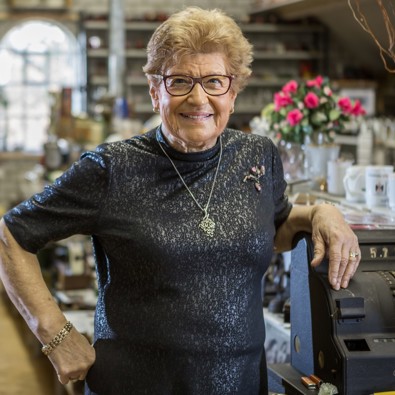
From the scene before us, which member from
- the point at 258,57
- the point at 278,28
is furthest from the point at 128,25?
the point at 278,28

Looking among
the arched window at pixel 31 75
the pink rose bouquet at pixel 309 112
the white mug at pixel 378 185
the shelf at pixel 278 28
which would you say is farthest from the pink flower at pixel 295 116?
the shelf at pixel 278 28

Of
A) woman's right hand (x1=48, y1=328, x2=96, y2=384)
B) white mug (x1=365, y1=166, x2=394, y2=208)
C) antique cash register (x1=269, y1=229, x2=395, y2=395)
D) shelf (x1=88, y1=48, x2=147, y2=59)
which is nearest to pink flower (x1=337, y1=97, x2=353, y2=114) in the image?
white mug (x1=365, y1=166, x2=394, y2=208)

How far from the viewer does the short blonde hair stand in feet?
6.31

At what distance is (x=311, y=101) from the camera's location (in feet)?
12.1

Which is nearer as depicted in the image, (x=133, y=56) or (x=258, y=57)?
(x=133, y=56)

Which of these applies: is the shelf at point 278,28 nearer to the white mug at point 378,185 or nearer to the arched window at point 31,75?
the arched window at point 31,75

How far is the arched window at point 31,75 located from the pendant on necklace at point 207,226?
426 inches

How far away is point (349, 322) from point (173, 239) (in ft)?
1.39

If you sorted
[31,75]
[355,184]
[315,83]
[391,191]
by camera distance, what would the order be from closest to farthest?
1. [391,191]
2. [355,184]
3. [315,83]
4. [31,75]

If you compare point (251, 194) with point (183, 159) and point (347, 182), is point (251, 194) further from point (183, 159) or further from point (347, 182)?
point (347, 182)

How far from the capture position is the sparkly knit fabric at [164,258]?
6.32ft

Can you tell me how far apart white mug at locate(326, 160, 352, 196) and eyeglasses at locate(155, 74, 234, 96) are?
119 centimetres

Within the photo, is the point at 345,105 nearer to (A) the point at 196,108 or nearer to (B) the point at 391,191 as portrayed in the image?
(B) the point at 391,191

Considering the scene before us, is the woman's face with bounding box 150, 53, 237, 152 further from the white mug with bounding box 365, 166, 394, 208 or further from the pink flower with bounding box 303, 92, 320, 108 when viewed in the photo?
the pink flower with bounding box 303, 92, 320, 108
